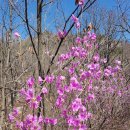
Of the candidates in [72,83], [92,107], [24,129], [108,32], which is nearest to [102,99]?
[92,107]

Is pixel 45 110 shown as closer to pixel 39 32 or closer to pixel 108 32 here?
pixel 39 32

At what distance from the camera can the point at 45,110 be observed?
3896 millimetres

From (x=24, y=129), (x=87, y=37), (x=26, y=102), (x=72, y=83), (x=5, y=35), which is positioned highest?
(x=5, y=35)

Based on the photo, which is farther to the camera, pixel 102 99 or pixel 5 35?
pixel 102 99

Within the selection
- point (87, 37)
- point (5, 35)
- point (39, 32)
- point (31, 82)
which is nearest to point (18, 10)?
point (39, 32)

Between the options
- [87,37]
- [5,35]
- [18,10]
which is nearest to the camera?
[18,10]

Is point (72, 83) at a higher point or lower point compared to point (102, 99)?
lower

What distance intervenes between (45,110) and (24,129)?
37 cm

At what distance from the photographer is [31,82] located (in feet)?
11.6

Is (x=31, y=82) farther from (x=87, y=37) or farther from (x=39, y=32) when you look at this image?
(x=87, y=37)

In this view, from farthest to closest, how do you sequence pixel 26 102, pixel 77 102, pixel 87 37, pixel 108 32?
pixel 108 32 < pixel 87 37 < pixel 77 102 < pixel 26 102

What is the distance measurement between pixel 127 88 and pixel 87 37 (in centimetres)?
440

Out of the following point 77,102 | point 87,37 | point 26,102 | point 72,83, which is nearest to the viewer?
point 26,102

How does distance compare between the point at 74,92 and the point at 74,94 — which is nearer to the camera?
the point at 74,92
